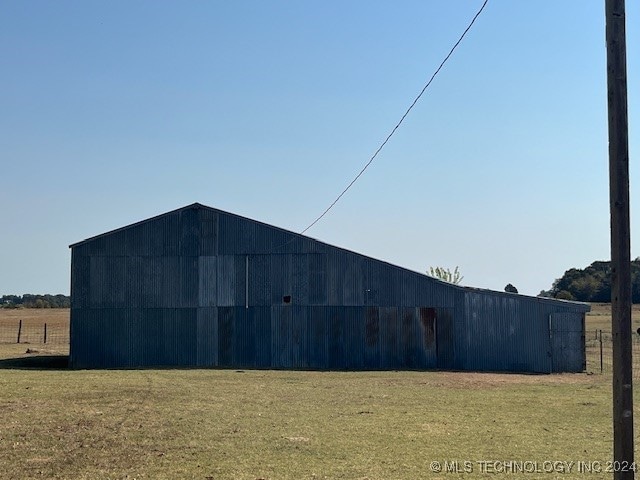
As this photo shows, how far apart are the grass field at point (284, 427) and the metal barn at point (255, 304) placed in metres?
9.76

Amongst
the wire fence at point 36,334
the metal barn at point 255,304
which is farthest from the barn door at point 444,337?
the wire fence at point 36,334

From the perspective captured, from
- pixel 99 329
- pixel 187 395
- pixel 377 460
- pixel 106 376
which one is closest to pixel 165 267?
pixel 99 329

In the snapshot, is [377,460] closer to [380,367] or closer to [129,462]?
[129,462]

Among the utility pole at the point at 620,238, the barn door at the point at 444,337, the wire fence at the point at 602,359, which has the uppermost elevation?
the utility pole at the point at 620,238

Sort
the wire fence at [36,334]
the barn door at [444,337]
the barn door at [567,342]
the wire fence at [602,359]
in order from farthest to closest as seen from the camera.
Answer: the wire fence at [36,334] → the barn door at [444,337] → the barn door at [567,342] → the wire fence at [602,359]

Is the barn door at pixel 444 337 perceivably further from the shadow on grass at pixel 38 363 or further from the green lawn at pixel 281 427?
the shadow on grass at pixel 38 363

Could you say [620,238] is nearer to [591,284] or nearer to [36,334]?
[36,334]

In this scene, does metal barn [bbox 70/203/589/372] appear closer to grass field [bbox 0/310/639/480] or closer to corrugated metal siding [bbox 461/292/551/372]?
corrugated metal siding [bbox 461/292/551/372]

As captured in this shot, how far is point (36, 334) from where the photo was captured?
67.4 metres

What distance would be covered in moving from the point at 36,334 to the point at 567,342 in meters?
45.6

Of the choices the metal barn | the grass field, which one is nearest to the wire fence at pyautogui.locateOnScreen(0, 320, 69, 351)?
the metal barn

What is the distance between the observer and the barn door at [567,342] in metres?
40.0

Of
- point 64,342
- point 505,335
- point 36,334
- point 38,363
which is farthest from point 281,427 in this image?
point 36,334

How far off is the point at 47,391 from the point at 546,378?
22091mm
